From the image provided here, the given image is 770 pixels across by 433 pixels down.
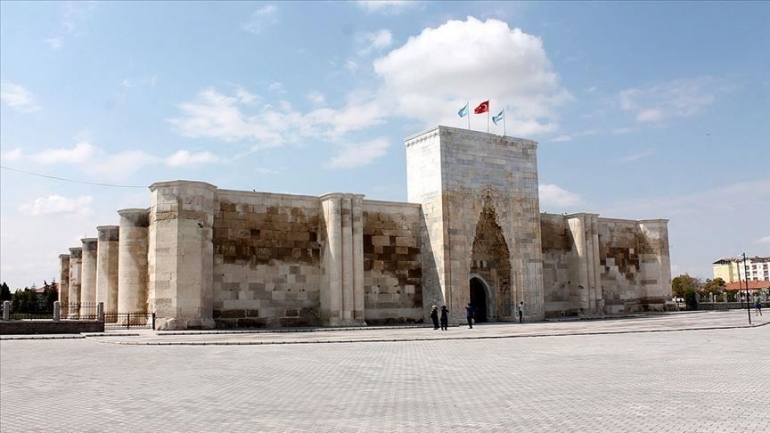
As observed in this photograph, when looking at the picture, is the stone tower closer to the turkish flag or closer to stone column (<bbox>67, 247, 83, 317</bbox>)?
the turkish flag

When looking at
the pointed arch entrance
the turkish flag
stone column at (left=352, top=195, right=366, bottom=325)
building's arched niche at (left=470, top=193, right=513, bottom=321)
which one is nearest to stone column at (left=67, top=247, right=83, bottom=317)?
stone column at (left=352, top=195, right=366, bottom=325)

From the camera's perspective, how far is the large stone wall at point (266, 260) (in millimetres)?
29047

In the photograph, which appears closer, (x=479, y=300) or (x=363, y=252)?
(x=363, y=252)

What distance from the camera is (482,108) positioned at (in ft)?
115

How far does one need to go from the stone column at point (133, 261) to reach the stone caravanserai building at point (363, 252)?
0.18ft

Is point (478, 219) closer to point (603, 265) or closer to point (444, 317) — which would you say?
point (444, 317)

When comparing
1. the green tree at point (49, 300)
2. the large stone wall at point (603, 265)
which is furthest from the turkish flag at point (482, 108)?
the green tree at point (49, 300)

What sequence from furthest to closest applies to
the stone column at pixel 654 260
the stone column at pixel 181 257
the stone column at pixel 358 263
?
1. the stone column at pixel 654 260
2. the stone column at pixel 358 263
3. the stone column at pixel 181 257

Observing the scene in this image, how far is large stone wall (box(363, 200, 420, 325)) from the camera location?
106 ft

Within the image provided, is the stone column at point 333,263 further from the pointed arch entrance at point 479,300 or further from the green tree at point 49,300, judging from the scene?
the green tree at point 49,300

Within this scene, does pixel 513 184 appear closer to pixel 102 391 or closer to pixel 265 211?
pixel 265 211

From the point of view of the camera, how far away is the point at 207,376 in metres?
13.2

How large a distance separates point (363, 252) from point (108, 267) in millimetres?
13192

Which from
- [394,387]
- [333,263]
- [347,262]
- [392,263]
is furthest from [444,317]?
[394,387]
